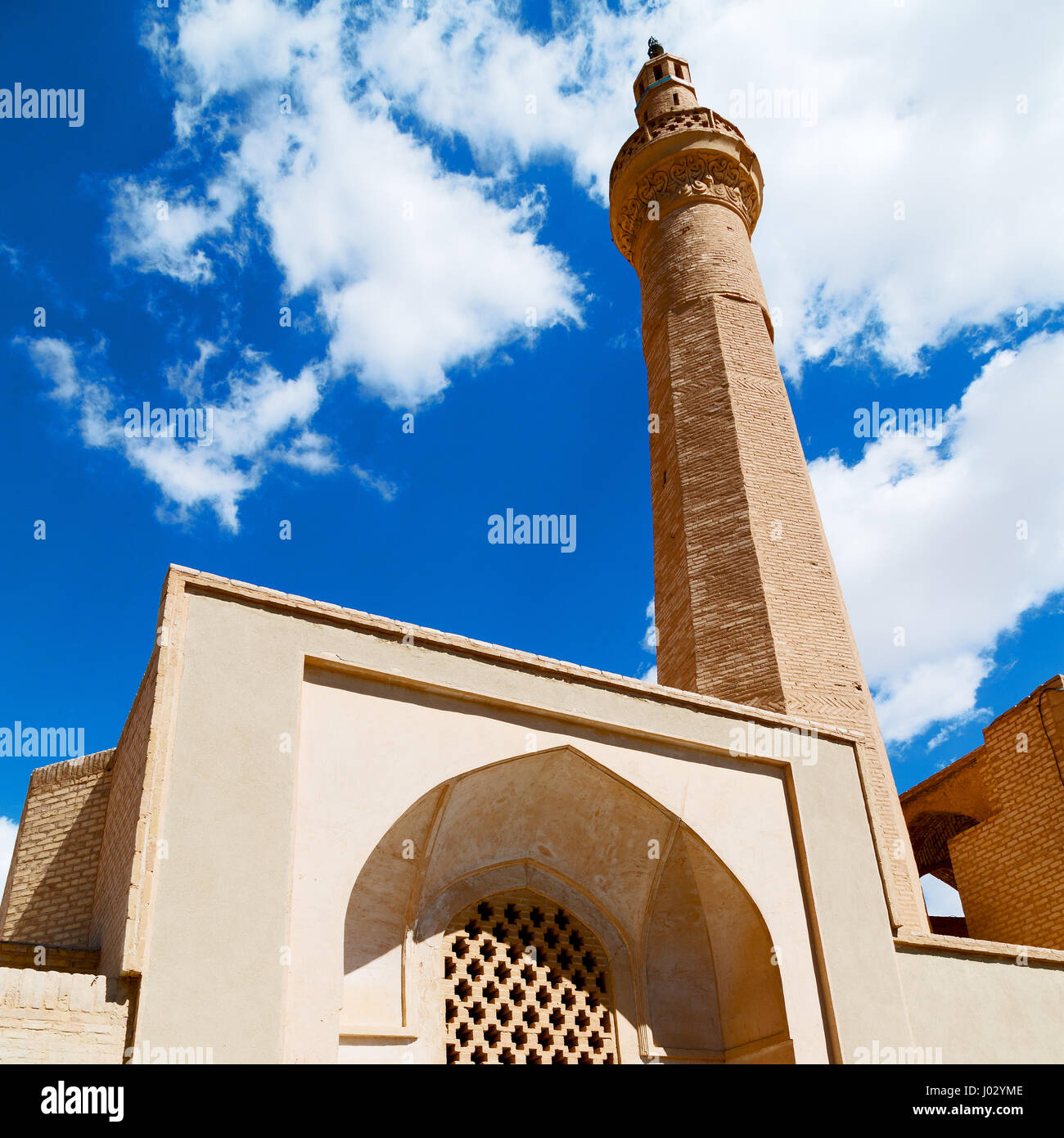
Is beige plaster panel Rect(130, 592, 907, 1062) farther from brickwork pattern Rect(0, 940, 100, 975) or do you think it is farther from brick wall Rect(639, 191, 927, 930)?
brickwork pattern Rect(0, 940, 100, 975)

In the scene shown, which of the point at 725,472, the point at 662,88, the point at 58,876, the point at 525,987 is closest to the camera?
the point at 525,987

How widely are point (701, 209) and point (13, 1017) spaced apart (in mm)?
9856

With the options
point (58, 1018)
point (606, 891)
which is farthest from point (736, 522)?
point (58, 1018)

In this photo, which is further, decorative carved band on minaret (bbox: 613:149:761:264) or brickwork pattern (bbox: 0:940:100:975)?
decorative carved band on minaret (bbox: 613:149:761:264)

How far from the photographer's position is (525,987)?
611 cm

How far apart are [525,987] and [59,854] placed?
296cm

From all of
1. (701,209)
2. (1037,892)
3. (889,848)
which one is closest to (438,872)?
(889,848)

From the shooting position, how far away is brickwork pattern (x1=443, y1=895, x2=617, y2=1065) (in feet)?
19.1

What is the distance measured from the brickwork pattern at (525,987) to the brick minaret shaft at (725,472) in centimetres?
196

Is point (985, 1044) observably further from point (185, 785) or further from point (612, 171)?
point (612, 171)

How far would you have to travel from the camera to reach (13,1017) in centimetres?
410

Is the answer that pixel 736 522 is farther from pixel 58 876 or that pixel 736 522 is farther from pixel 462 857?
pixel 58 876

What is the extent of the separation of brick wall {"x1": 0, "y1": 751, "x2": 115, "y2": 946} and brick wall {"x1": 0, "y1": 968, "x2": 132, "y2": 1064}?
1.78 m

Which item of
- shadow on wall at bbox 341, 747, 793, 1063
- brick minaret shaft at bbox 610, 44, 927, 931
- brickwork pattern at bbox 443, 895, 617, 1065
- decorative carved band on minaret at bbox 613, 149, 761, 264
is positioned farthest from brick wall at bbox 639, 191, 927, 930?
brickwork pattern at bbox 443, 895, 617, 1065
